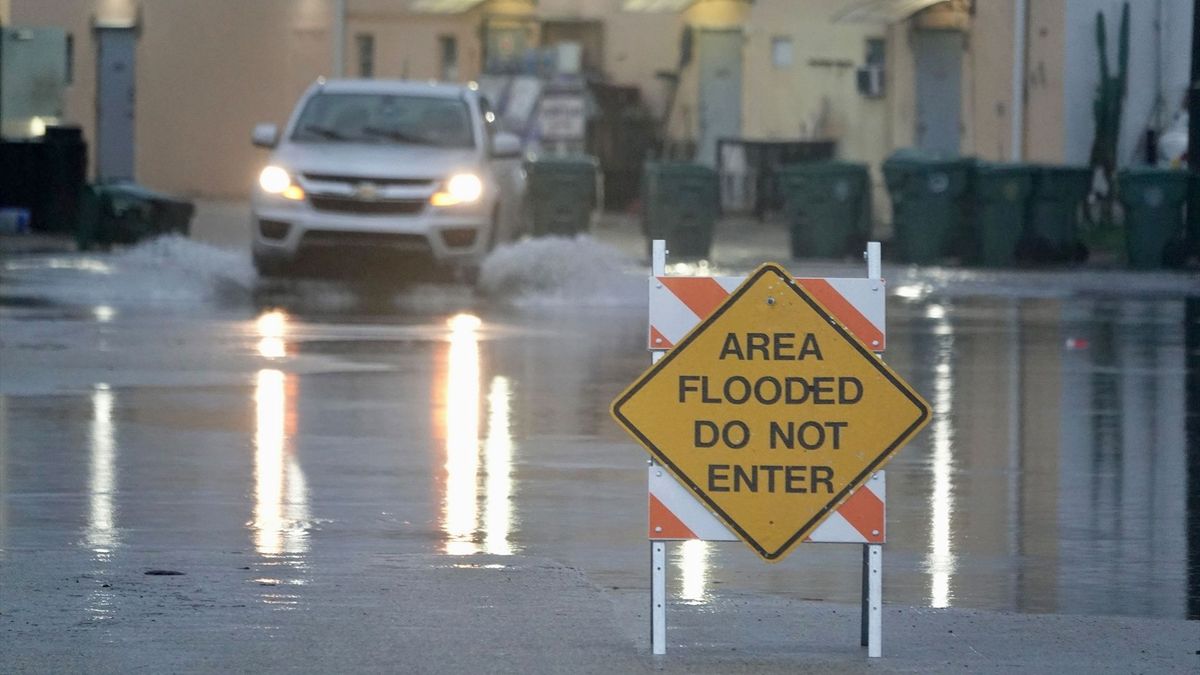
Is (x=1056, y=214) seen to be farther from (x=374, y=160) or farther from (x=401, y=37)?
(x=401, y=37)

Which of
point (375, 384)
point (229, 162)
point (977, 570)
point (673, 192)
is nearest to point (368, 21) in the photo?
point (229, 162)

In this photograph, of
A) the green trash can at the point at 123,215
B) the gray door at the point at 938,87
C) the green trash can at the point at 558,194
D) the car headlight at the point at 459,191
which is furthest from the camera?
the gray door at the point at 938,87

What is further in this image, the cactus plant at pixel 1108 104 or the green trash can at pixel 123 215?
the cactus plant at pixel 1108 104

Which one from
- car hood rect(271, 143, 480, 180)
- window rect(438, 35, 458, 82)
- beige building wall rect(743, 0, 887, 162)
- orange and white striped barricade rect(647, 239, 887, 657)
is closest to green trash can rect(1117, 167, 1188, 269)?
car hood rect(271, 143, 480, 180)

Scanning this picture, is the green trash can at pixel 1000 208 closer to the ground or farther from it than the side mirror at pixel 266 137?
closer to the ground

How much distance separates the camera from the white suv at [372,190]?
19.9m

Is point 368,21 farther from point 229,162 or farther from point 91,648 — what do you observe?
point 91,648

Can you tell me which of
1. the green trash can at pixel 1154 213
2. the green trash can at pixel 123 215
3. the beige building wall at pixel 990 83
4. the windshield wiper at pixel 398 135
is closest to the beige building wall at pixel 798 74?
the beige building wall at pixel 990 83

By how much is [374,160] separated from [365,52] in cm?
2280

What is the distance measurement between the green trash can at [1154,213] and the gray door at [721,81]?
1461cm

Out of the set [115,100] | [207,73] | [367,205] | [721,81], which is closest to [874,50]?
[721,81]

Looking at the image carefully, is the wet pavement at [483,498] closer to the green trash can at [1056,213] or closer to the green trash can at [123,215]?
the green trash can at [123,215]

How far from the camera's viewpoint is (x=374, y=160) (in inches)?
787

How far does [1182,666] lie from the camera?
22.9 ft
